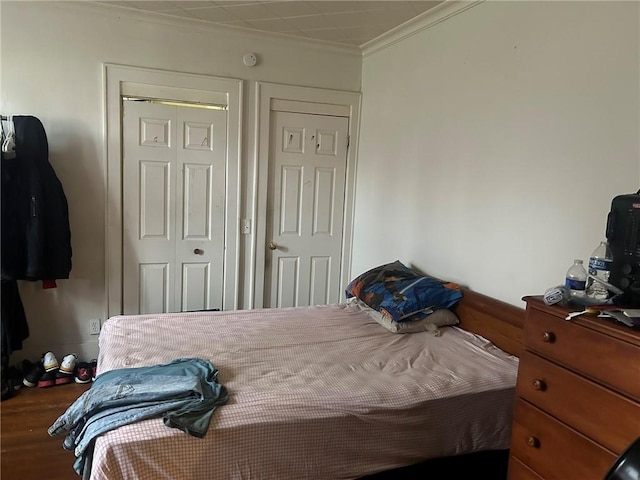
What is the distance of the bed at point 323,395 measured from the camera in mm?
1545

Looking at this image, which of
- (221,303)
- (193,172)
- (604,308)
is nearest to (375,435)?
(604,308)

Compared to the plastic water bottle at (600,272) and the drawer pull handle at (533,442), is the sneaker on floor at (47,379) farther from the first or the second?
the plastic water bottle at (600,272)

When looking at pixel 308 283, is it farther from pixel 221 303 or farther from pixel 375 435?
pixel 375 435

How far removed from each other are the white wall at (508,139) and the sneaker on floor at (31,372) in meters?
2.47

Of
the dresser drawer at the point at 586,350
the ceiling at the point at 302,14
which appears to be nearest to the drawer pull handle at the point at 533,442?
the dresser drawer at the point at 586,350

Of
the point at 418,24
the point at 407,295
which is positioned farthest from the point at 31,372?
the point at 418,24

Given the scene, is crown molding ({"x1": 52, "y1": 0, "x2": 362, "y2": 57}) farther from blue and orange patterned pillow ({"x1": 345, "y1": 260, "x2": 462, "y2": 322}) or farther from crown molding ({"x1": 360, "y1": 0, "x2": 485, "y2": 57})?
blue and orange patterned pillow ({"x1": 345, "y1": 260, "x2": 462, "y2": 322})

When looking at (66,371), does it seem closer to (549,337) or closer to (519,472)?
(519,472)

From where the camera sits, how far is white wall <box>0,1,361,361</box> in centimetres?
305

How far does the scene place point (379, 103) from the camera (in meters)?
3.64

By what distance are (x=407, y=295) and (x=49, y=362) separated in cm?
236

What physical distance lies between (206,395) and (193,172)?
7.13 feet

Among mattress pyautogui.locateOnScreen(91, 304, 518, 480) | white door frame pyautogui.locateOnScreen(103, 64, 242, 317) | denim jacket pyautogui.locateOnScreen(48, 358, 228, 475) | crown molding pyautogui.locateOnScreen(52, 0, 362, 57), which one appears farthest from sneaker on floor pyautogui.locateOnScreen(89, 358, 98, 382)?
crown molding pyautogui.locateOnScreen(52, 0, 362, 57)

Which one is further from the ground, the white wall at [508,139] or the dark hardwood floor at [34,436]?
the white wall at [508,139]
